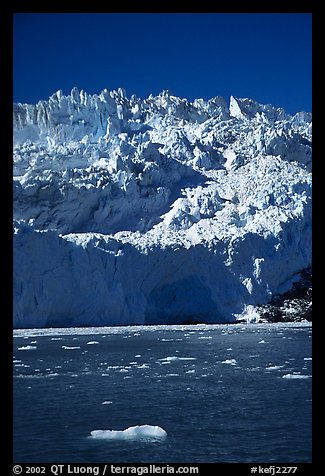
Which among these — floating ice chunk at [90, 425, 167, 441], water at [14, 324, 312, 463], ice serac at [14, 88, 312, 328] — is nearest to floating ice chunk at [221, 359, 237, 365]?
water at [14, 324, 312, 463]

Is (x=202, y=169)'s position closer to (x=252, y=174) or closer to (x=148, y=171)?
(x=252, y=174)

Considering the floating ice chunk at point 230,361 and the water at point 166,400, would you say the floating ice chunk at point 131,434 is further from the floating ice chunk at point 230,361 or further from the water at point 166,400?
the floating ice chunk at point 230,361

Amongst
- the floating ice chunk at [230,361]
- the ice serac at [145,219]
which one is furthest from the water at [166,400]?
the ice serac at [145,219]

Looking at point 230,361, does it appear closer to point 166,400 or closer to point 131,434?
point 166,400

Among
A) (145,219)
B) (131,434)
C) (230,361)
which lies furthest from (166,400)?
(145,219)

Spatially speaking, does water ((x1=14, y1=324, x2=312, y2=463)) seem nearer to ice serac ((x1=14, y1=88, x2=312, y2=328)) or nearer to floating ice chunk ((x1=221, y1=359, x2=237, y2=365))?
floating ice chunk ((x1=221, y1=359, x2=237, y2=365))
